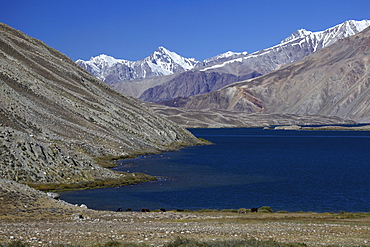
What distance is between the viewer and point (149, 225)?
114 feet

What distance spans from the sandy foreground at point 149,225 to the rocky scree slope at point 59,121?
2063cm

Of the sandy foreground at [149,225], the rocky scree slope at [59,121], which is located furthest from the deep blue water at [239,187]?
the sandy foreground at [149,225]

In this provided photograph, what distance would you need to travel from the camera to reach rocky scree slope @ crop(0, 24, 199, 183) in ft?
208

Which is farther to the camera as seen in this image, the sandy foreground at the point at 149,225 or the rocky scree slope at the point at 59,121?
the rocky scree slope at the point at 59,121

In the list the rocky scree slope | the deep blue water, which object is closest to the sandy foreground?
the deep blue water

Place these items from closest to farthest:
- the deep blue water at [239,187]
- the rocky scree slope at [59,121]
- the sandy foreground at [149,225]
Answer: the sandy foreground at [149,225] < the deep blue water at [239,187] < the rocky scree slope at [59,121]

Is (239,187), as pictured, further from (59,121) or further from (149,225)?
(59,121)

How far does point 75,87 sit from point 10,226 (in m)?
114

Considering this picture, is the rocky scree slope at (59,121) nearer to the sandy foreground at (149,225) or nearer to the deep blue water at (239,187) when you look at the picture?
the deep blue water at (239,187)

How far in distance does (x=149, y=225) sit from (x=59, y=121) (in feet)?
245

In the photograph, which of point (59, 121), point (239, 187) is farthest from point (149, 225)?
point (59, 121)

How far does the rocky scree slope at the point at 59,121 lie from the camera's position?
208ft

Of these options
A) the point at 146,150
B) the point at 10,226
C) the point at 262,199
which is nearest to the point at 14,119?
the point at 146,150

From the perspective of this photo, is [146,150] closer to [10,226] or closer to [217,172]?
[217,172]
